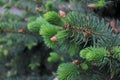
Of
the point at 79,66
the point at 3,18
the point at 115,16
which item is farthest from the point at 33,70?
the point at 79,66

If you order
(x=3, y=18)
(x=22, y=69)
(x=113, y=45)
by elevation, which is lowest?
(x=22, y=69)

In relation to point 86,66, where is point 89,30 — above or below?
above

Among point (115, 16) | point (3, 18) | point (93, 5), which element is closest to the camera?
point (93, 5)

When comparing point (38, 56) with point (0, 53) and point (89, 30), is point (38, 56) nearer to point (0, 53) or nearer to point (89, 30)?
point (0, 53)

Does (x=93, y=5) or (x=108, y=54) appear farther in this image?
(x=93, y=5)

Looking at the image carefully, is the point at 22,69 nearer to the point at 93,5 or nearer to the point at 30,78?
the point at 30,78

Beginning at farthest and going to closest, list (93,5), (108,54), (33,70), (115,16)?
(33,70) < (115,16) < (93,5) < (108,54)

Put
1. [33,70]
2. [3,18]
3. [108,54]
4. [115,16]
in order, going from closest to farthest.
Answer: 1. [108,54]
2. [115,16]
3. [3,18]
4. [33,70]

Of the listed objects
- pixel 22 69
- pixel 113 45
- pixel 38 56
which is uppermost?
pixel 113 45

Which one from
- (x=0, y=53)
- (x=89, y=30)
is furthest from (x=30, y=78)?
(x=89, y=30)
